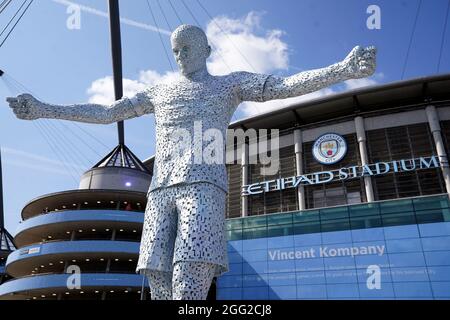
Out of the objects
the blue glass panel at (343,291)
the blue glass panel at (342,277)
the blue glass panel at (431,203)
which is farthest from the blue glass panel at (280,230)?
the blue glass panel at (431,203)

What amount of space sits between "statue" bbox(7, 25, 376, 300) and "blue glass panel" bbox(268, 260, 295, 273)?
22164mm

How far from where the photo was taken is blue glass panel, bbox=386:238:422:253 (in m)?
22.0

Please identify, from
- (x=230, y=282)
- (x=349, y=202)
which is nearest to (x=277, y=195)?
(x=349, y=202)

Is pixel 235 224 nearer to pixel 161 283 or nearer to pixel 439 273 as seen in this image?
pixel 439 273

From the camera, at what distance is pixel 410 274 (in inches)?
840

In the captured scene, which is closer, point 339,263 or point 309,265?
point 339,263

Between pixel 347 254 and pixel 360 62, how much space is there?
2226 cm

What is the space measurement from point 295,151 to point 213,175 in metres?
27.3

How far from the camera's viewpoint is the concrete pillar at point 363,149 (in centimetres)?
2620

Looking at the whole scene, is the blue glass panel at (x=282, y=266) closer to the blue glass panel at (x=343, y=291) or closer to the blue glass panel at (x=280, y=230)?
the blue glass panel at (x=280, y=230)

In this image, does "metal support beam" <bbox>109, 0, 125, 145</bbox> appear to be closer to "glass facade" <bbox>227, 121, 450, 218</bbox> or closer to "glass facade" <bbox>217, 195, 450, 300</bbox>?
"glass facade" <bbox>227, 121, 450, 218</bbox>

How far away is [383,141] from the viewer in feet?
90.8

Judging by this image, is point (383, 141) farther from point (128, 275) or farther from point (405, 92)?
point (128, 275)

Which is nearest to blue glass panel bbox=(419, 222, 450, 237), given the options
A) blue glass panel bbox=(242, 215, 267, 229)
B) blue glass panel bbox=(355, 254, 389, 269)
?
blue glass panel bbox=(355, 254, 389, 269)
